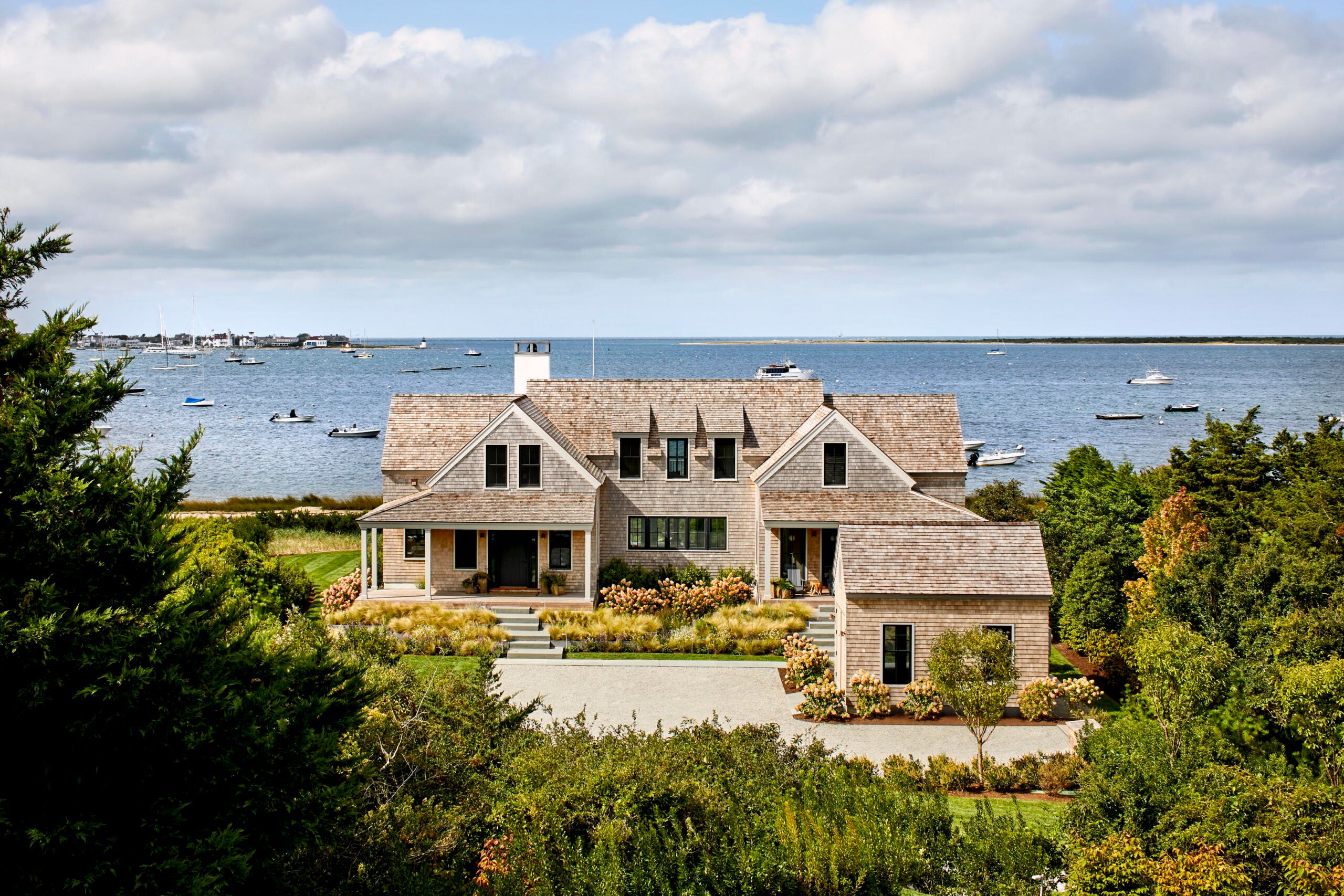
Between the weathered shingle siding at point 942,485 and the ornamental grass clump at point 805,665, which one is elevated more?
the weathered shingle siding at point 942,485

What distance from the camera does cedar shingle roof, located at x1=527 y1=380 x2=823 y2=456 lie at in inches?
1348

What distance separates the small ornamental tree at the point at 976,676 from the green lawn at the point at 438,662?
1159 cm

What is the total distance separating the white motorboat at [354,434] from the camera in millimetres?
91062

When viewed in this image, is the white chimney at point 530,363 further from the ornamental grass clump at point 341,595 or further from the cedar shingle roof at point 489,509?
the ornamental grass clump at point 341,595

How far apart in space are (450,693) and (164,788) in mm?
7593

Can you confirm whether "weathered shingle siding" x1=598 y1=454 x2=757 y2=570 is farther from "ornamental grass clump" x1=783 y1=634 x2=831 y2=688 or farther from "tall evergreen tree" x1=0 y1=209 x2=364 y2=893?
"tall evergreen tree" x1=0 y1=209 x2=364 y2=893

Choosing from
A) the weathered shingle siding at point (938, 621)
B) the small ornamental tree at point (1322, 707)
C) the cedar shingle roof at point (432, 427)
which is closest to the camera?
the small ornamental tree at point (1322, 707)

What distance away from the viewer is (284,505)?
174 feet

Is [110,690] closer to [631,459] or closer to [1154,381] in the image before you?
[631,459]

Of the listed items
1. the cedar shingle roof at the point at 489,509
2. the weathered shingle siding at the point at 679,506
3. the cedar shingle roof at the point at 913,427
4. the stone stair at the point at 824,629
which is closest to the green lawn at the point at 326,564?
the cedar shingle roof at the point at 489,509

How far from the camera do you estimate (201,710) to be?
861 centimetres

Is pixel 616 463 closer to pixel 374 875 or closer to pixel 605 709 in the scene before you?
pixel 605 709

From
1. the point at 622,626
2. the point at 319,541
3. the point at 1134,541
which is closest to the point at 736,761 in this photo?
the point at 622,626

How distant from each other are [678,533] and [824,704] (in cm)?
1177
